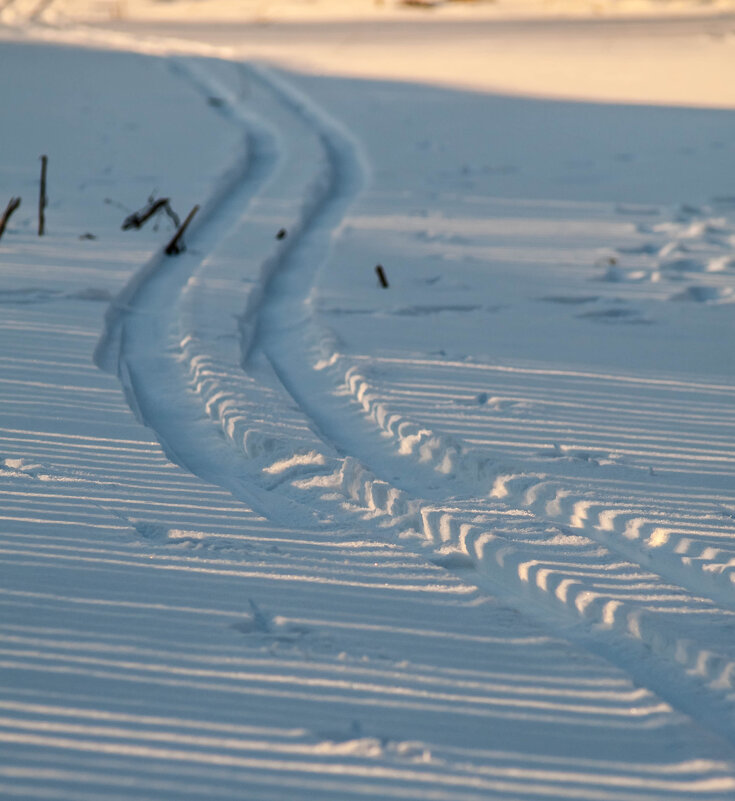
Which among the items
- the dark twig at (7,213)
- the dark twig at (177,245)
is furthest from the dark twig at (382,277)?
the dark twig at (7,213)

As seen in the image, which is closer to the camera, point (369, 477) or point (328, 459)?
point (369, 477)

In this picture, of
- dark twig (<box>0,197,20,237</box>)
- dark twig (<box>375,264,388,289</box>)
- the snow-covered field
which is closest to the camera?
the snow-covered field

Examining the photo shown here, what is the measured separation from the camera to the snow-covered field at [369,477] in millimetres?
2186

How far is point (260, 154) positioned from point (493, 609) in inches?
278

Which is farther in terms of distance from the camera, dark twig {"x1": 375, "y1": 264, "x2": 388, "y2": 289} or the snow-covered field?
dark twig {"x1": 375, "y1": 264, "x2": 388, "y2": 289}

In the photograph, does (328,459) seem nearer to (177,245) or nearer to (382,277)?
(382,277)

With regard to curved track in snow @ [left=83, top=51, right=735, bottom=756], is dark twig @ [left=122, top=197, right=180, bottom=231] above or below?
above

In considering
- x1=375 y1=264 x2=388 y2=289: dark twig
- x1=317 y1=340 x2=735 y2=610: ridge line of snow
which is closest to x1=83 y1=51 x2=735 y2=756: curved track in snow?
x1=317 y1=340 x2=735 y2=610: ridge line of snow

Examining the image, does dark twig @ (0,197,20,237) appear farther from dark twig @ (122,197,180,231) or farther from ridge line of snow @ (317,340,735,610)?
A: ridge line of snow @ (317,340,735,610)

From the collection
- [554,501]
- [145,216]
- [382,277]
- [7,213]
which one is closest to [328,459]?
[554,501]

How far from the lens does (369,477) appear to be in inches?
131

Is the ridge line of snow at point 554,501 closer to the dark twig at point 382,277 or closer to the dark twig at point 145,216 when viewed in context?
the dark twig at point 382,277

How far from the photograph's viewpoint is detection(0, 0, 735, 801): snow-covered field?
7.17 feet

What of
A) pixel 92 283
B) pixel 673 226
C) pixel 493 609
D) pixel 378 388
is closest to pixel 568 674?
pixel 493 609
